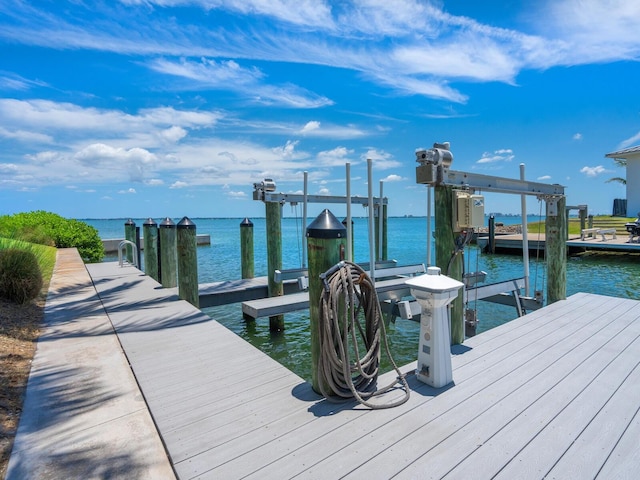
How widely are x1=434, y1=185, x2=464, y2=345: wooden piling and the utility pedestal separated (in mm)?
948

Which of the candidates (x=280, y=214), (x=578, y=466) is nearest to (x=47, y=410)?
(x=578, y=466)

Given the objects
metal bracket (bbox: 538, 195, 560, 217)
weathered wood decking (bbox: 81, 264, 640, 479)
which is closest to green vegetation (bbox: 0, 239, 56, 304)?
weathered wood decking (bbox: 81, 264, 640, 479)

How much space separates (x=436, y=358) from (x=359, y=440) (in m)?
0.88

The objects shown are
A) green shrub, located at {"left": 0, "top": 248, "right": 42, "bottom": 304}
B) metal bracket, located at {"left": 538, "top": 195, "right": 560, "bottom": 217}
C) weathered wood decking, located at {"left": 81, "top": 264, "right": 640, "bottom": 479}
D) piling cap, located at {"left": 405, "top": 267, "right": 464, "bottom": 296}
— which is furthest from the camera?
metal bracket, located at {"left": 538, "top": 195, "right": 560, "bottom": 217}

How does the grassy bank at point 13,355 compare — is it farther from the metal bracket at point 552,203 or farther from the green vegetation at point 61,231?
the green vegetation at point 61,231

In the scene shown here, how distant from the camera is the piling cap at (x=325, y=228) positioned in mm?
2459

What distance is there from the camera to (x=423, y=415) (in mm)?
2248

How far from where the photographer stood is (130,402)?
2.53 metres

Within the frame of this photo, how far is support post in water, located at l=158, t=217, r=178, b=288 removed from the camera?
655 centimetres

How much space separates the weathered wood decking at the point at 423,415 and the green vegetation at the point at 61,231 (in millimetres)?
11695

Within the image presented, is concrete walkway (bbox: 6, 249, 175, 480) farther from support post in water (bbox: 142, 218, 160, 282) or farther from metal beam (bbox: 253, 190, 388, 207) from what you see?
support post in water (bbox: 142, 218, 160, 282)

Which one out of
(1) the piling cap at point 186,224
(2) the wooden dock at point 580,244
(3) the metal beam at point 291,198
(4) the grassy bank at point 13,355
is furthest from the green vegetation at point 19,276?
(2) the wooden dock at point 580,244

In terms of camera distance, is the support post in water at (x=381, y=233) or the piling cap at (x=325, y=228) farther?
the support post in water at (x=381, y=233)

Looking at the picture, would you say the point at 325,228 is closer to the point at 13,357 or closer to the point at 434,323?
the point at 434,323
